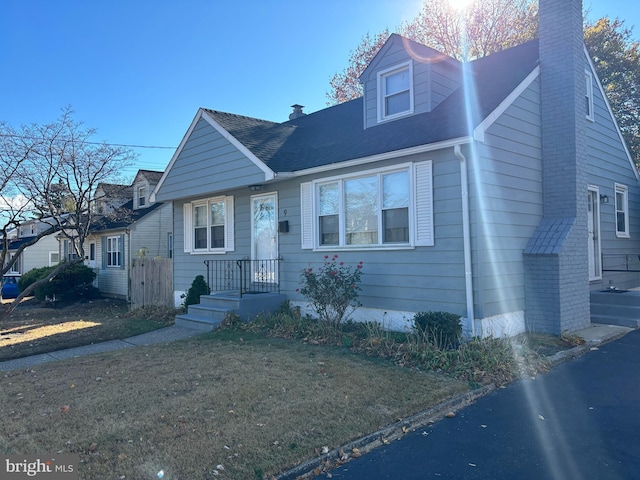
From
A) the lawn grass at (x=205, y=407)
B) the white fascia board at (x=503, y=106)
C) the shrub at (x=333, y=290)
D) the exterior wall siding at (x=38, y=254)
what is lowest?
the lawn grass at (x=205, y=407)

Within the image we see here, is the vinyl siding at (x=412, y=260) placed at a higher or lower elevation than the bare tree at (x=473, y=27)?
lower

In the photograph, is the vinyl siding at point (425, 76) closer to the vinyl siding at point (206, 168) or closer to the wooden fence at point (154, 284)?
the vinyl siding at point (206, 168)

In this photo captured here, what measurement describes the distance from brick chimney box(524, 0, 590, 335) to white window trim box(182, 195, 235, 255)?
734 centimetres

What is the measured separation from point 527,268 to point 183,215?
971 centimetres

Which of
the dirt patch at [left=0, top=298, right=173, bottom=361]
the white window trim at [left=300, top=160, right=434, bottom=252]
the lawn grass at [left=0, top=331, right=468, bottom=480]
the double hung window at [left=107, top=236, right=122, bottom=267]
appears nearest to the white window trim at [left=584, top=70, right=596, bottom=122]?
the white window trim at [left=300, top=160, right=434, bottom=252]

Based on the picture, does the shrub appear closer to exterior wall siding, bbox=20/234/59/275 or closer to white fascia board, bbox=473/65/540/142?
white fascia board, bbox=473/65/540/142

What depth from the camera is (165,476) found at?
3320mm

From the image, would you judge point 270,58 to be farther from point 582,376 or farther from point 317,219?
point 582,376

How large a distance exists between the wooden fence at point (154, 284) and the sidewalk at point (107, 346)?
10.9 ft

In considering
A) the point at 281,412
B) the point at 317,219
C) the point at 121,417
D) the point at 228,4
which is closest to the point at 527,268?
the point at 317,219

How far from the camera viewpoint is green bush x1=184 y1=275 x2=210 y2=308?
11984 millimetres

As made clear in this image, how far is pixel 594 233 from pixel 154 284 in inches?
474

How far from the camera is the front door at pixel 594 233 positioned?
10430 millimetres

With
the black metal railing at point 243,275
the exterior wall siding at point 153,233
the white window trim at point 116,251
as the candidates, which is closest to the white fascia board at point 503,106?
the black metal railing at point 243,275
